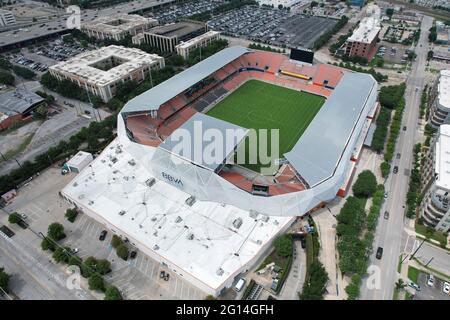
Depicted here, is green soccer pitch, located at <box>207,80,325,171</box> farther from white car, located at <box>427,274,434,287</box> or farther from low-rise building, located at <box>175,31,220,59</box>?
white car, located at <box>427,274,434,287</box>

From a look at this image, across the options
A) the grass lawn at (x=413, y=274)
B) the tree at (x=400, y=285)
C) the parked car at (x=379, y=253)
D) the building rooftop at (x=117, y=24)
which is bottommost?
the grass lawn at (x=413, y=274)

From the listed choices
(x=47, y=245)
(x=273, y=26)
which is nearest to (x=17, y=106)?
(x=47, y=245)

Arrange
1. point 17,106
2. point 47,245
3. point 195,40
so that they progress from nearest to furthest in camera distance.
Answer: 1. point 47,245
2. point 17,106
3. point 195,40

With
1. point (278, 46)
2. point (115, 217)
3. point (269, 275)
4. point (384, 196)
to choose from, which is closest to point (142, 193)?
point (115, 217)

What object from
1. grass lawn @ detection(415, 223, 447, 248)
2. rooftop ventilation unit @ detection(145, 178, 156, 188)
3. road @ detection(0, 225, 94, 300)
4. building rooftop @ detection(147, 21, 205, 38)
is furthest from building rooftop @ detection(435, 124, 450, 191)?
building rooftop @ detection(147, 21, 205, 38)

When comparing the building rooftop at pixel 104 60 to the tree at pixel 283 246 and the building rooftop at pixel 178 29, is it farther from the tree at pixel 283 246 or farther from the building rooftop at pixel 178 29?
the tree at pixel 283 246

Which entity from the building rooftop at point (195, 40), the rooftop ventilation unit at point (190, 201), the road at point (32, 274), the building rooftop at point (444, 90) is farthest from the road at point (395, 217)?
the building rooftop at point (195, 40)

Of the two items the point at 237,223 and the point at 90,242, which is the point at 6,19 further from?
the point at 237,223
